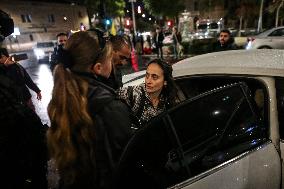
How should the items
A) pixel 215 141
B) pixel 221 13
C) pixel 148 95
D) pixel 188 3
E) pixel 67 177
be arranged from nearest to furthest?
pixel 67 177, pixel 215 141, pixel 148 95, pixel 221 13, pixel 188 3

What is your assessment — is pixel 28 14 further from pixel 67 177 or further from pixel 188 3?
pixel 67 177

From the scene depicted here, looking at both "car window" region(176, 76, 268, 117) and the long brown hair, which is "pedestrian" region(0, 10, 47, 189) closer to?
the long brown hair

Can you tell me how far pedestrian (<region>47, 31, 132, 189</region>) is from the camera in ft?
4.76

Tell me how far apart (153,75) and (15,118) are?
1.23 metres

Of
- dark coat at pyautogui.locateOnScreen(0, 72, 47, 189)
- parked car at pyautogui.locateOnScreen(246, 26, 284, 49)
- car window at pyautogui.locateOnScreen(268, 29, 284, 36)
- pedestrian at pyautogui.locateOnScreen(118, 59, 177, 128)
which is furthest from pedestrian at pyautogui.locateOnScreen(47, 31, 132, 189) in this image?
car window at pyautogui.locateOnScreen(268, 29, 284, 36)

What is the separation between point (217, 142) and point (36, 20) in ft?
154

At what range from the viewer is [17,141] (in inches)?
79.1

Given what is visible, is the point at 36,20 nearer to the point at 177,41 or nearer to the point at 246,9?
the point at 246,9

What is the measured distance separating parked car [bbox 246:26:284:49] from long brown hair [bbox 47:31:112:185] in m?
12.7

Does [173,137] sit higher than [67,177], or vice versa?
[173,137]

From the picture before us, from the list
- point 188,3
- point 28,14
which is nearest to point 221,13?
point 188,3

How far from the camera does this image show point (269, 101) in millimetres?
1929

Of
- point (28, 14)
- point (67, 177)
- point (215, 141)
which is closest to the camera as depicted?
point (67, 177)

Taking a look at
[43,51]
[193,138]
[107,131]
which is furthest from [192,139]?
[43,51]
